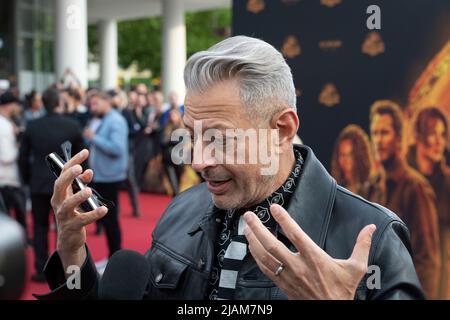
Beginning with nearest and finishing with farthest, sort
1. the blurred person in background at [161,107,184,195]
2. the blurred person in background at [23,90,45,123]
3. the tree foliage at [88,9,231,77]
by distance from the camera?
1. the blurred person in background at [23,90,45,123]
2. the blurred person in background at [161,107,184,195]
3. the tree foliage at [88,9,231,77]

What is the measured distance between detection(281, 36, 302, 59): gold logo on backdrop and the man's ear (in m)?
2.76

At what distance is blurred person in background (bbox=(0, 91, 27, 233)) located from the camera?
21.4 ft

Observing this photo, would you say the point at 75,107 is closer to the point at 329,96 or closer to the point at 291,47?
the point at 291,47

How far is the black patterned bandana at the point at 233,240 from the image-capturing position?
6.03ft

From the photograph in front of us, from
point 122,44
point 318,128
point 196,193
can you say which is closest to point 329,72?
point 318,128

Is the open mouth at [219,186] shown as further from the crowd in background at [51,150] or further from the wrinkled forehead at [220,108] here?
the crowd in background at [51,150]

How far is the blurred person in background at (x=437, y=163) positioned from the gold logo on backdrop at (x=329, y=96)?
0.59m

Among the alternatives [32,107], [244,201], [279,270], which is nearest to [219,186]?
[244,201]

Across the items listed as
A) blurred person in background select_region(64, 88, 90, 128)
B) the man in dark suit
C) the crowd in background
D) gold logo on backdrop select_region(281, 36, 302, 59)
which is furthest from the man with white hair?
blurred person in background select_region(64, 88, 90, 128)

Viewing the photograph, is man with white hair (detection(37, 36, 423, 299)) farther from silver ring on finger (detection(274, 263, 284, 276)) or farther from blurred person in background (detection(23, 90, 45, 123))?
blurred person in background (detection(23, 90, 45, 123))

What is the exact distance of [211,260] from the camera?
1911 millimetres

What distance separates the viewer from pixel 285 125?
1858 millimetres

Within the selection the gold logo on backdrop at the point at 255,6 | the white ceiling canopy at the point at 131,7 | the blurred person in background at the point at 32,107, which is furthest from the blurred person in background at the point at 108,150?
the white ceiling canopy at the point at 131,7
